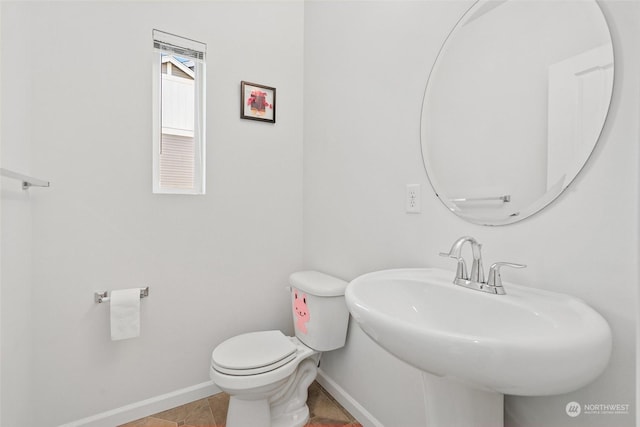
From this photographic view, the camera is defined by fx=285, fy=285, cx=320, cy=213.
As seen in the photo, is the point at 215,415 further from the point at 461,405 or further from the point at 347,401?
the point at 461,405

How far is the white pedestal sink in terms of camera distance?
48cm

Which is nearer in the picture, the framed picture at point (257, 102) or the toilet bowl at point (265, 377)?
the toilet bowl at point (265, 377)

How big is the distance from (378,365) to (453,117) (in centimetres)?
110

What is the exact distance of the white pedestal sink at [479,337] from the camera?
48 centimetres

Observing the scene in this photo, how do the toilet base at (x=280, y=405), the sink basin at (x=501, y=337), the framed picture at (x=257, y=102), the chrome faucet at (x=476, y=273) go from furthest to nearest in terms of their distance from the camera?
the framed picture at (x=257, y=102) < the toilet base at (x=280, y=405) < the chrome faucet at (x=476, y=273) < the sink basin at (x=501, y=337)

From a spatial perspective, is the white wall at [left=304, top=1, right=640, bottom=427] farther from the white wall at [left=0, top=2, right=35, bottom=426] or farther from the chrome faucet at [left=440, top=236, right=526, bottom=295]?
the white wall at [left=0, top=2, right=35, bottom=426]

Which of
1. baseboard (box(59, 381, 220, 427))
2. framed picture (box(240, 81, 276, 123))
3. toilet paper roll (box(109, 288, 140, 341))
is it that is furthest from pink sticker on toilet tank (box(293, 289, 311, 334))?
framed picture (box(240, 81, 276, 123))

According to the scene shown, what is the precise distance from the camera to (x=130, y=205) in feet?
4.67

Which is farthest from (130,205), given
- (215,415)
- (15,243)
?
(215,415)

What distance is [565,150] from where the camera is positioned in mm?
747

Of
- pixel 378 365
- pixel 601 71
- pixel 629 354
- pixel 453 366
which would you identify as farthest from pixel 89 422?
pixel 601 71

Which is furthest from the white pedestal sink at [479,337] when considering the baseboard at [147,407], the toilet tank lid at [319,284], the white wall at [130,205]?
the baseboard at [147,407]

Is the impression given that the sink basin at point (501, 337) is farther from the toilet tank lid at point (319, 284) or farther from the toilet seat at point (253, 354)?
the toilet seat at point (253, 354)

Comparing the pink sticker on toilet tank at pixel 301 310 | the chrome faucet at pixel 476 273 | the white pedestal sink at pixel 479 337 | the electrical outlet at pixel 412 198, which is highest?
the electrical outlet at pixel 412 198
